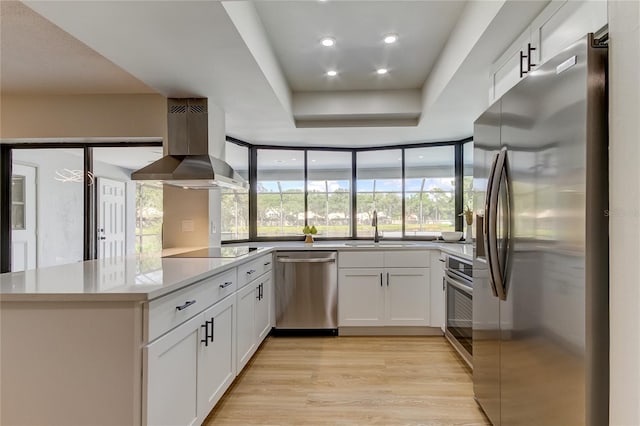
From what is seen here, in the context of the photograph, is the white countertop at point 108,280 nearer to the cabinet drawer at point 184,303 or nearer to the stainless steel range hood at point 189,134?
the cabinet drawer at point 184,303

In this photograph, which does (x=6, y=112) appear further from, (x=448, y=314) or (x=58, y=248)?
(x=448, y=314)

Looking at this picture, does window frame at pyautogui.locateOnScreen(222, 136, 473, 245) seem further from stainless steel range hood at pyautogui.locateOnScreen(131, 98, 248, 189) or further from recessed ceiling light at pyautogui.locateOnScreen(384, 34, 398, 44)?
recessed ceiling light at pyautogui.locateOnScreen(384, 34, 398, 44)

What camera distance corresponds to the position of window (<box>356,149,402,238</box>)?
4801 mm

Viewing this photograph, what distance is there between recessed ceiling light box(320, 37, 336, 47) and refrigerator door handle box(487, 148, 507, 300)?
5.03 ft

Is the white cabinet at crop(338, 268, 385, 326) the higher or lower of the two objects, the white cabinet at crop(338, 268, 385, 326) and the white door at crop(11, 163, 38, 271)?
the lower

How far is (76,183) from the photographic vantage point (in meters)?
3.70

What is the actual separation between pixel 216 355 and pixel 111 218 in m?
2.43

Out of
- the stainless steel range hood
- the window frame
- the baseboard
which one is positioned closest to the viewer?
the stainless steel range hood

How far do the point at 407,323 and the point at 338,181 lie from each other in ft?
6.63

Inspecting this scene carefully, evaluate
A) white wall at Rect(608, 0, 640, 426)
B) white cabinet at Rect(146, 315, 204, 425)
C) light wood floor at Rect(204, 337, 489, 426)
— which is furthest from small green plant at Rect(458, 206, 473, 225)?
white cabinet at Rect(146, 315, 204, 425)

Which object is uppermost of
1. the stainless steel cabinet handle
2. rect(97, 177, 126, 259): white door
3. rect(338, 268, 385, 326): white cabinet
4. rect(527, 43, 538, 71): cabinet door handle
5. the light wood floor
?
rect(527, 43, 538, 71): cabinet door handle

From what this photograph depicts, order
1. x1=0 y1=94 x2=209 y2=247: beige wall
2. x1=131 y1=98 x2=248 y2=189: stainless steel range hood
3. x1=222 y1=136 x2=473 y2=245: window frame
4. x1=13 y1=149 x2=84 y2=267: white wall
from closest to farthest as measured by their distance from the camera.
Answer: x1=131 y1=98 x2=248 y2=189: stainless steel range hood
x1=0 y1=94 x2=209 y2=247: beige wall
x1=13 y1=149 x2=84 y2=267: white wall
x1=222 y1=136 x2=473 y2=245: window frame

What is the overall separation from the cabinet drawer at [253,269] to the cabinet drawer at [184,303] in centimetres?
29

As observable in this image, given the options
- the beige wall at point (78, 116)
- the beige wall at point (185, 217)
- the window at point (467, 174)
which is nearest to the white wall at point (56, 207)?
the beige wall at point (78, 116)
